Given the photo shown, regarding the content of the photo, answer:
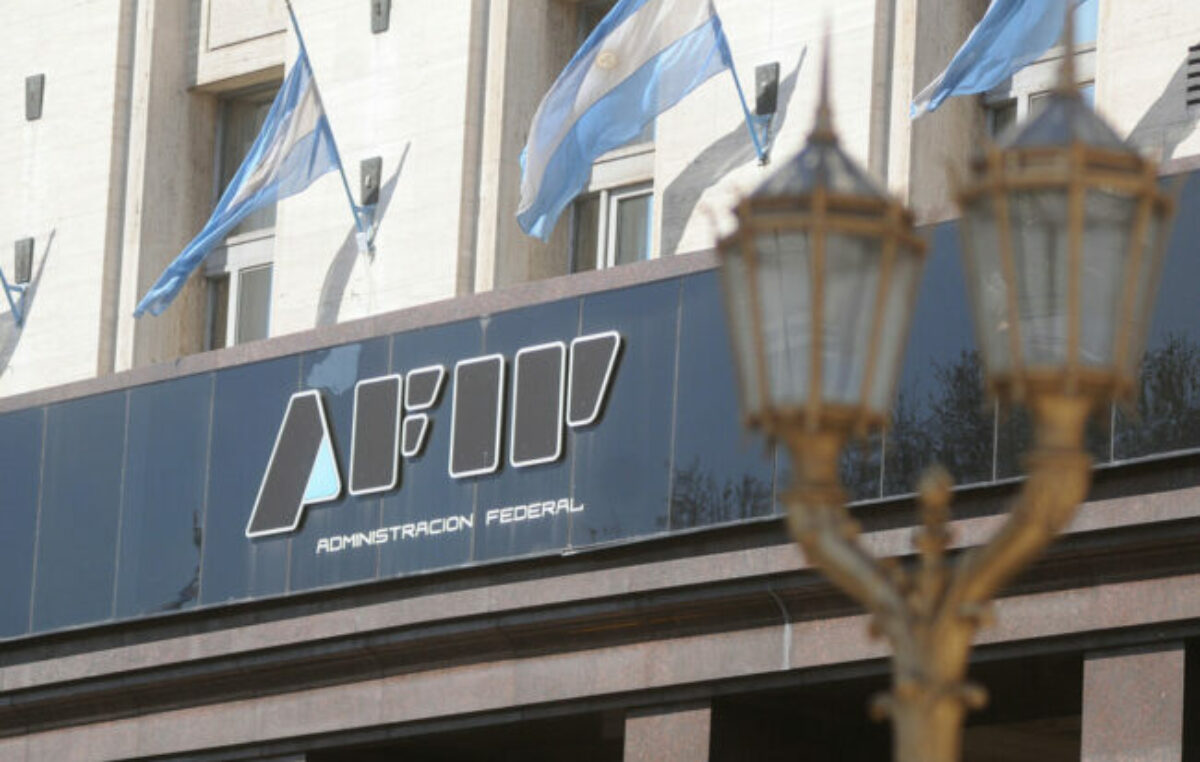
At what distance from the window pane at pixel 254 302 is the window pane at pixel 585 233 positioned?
355 centimetres

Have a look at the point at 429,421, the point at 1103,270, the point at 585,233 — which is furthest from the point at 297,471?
the point at 1103,270

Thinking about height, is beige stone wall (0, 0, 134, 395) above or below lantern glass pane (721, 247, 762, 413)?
above

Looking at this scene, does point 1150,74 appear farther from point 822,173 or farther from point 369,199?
point 822,173

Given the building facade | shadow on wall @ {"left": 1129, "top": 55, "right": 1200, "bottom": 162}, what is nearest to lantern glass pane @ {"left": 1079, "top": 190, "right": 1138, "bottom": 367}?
the building facade

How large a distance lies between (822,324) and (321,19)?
63.9ft

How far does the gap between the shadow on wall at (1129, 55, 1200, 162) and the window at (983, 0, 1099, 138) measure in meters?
1.35

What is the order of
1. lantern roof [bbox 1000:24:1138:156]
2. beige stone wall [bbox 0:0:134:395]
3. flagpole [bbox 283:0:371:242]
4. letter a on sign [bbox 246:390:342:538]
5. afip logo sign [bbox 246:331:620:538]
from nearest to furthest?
lantern roof [bbox 1000:24:1138:156]
afip logo sign [bbox 246:331:620:538]
letter a on sign [bbox 246:390:342:538]
flagpole [bbox 283:0:371:242]
beige stone wall [bbox 0:0:134:395]

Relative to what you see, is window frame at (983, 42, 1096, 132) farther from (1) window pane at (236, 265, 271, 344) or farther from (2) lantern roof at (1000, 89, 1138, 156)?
(2) lantern roof at (1000, 89, 1138, 156)

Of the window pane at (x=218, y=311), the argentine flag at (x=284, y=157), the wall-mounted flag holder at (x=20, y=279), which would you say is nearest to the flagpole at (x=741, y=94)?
the argentine flag at (x=284, y=157)

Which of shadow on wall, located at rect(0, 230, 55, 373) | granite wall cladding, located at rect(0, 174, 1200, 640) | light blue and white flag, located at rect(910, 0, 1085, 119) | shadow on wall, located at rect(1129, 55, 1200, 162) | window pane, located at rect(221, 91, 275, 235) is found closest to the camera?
granite wall cladding, located at rect(0, 174, 1200, 640)

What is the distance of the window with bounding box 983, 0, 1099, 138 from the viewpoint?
2331cm

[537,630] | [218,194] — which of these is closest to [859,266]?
[537,630]

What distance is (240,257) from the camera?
2952 centimetres

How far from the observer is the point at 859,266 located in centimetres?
916
